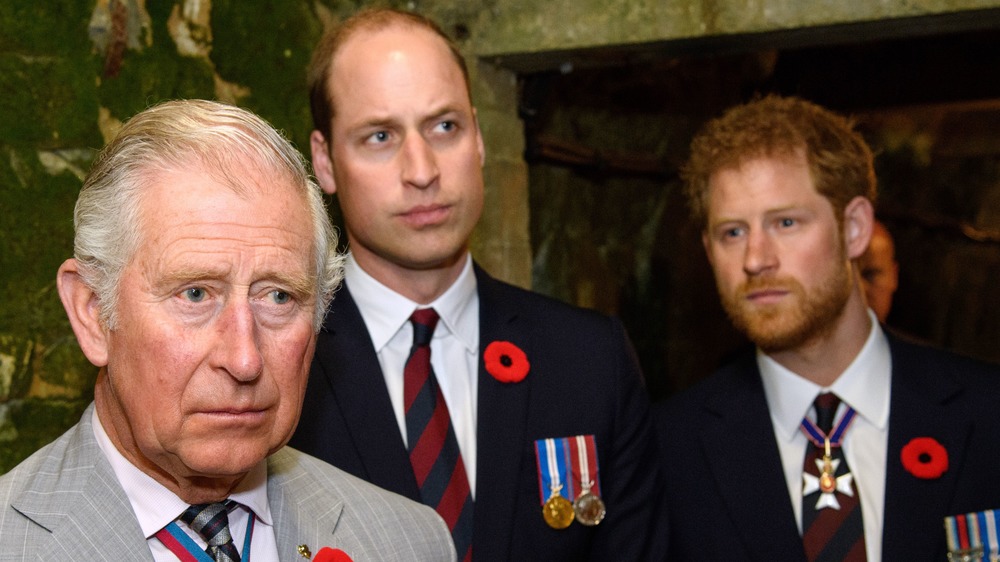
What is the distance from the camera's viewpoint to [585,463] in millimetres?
2195

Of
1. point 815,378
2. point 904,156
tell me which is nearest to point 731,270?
point 815,378

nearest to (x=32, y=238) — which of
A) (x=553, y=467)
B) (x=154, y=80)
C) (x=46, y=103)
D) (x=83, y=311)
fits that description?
(x=46, y=103)

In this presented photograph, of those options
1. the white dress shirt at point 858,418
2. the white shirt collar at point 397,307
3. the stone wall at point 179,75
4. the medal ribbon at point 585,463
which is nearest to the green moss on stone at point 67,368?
the stone wall at point 179,75

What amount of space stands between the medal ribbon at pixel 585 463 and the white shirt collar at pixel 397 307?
0.98ft

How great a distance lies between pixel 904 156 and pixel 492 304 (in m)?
5.52

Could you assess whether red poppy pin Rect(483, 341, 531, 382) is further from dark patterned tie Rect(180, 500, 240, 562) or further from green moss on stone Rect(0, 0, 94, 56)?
green moss on stone Rect(0, 0, 94, 56)

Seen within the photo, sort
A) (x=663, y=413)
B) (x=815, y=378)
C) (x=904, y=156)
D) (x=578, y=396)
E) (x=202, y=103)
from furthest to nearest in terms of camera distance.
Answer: (x=904, y=156) < (x=663, y=413) < (x=815, y=378) < (x=578, y=396) < (x=202, y=103)

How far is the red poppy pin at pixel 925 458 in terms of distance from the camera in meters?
2.31

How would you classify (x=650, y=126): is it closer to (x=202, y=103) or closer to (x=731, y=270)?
(x=731, y=270)

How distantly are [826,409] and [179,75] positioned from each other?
166 centimetres

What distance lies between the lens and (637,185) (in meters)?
4.68

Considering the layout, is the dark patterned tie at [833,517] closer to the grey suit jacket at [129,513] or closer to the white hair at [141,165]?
the grey suit jacket at [129,513]

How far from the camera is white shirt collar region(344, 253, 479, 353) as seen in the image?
2.21m

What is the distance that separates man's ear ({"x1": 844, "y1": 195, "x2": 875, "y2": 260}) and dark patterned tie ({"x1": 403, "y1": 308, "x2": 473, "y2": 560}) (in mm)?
1078
